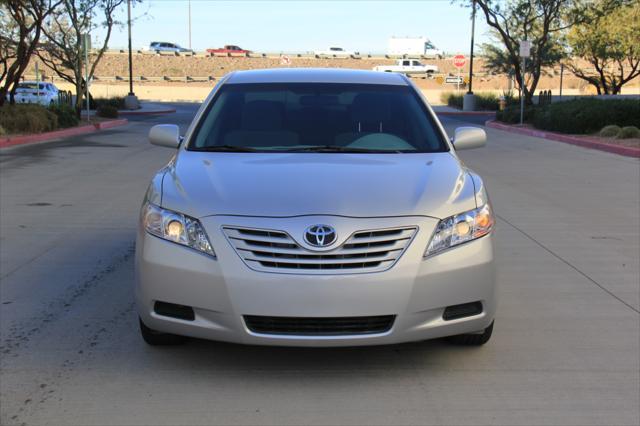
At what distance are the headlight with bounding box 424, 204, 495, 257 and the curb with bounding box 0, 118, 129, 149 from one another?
16300mm

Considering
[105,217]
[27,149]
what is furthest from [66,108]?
[105,217]

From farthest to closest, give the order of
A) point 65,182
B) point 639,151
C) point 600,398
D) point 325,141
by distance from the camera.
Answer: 1. point 639,151
2. point 65,182
3. point 325,141
4. point 600,398

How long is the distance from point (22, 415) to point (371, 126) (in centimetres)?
304

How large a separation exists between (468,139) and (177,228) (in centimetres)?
258

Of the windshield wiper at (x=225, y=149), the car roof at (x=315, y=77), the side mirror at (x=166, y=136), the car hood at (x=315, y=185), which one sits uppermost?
Answer: the car roof at (x=315, y=77)

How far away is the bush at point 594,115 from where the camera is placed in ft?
72.7

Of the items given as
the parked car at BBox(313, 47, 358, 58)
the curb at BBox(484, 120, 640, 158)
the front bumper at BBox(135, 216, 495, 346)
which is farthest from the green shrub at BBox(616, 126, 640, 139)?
the parked car at BBox(313, 47, 358, 58)

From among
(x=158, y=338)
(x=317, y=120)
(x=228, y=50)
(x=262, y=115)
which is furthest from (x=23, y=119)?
(x=228, y=50)

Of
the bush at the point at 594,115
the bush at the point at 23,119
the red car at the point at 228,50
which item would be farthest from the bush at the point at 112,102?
the red car at the point at 228,50

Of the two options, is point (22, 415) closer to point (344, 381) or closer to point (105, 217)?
point (344, 381)

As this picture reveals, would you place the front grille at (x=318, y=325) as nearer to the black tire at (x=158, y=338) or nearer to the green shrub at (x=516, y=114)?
the black tire at (x=158, y=338)

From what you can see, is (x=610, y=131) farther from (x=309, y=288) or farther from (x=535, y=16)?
(x=309, y=288)

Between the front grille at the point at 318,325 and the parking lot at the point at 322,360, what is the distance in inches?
13.9

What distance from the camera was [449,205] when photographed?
416cm
